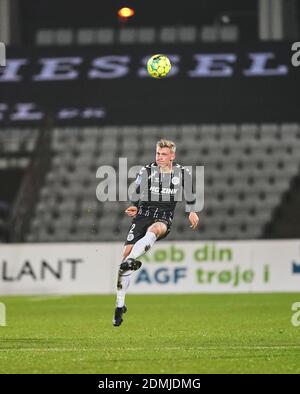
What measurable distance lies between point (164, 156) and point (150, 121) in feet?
59.5

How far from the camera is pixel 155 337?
510 inches

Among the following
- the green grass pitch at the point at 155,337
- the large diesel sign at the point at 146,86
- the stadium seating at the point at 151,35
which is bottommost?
the green grass pitch at the point at 155,337

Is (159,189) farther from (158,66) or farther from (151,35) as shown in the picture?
(151,35)

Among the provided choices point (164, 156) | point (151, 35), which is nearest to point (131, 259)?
point (164, 156)

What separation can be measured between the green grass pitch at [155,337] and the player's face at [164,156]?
211 centimetres

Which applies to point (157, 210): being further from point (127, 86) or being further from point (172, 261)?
point (127, 86)

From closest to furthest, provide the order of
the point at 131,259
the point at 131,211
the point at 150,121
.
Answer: the point at 131,259 → the point at 131,211 → the point at 150,121

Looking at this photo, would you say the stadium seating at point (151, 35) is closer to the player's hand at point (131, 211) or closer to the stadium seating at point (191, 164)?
the stadium seating at point (191, 164)

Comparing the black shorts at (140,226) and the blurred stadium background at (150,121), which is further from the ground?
the blurred stadium background at (150,121)

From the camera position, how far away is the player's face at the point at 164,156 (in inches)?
494

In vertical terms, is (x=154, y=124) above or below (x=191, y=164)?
above

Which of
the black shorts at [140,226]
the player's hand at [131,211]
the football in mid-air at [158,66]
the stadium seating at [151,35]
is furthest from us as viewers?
the stadium seating at [151,35]

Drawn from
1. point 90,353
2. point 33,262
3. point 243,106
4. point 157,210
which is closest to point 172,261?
point 33,262

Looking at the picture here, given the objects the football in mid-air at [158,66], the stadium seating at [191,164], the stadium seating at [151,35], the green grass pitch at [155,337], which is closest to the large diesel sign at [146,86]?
the stadium seating at [191,164]
